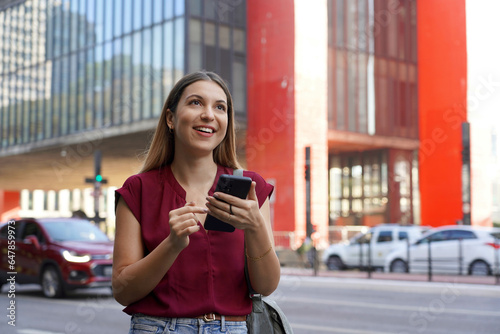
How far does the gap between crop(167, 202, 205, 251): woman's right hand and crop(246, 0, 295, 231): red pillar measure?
29.1 m

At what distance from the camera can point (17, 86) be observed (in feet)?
149

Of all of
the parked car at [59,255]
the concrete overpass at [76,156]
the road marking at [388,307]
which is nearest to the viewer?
the road marking at [388,307]

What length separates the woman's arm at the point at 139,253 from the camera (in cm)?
209

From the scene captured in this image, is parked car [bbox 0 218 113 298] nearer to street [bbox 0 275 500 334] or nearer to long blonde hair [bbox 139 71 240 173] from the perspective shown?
street [bbox 0 275 500 334]

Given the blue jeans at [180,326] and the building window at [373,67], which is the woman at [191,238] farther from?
the building window at [373,67]

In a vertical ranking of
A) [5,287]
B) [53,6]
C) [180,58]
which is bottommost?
[5,287]

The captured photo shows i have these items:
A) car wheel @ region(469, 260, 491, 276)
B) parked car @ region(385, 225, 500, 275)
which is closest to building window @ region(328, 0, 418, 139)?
parked car @ region(385, 225, 500, 275)

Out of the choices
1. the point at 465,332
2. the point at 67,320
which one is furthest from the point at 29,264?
the point at 465,332

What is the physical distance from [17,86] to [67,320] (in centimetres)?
3799

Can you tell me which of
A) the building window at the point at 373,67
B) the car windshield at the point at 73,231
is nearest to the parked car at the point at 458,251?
the car windshield at the point at 73,231

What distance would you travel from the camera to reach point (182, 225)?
2080 mm

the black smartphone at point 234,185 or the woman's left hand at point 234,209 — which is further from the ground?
the black smartphone at point 234,185

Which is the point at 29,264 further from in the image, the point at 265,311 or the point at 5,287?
the point at 265,311

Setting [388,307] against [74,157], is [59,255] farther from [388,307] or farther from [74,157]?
[74,157]
